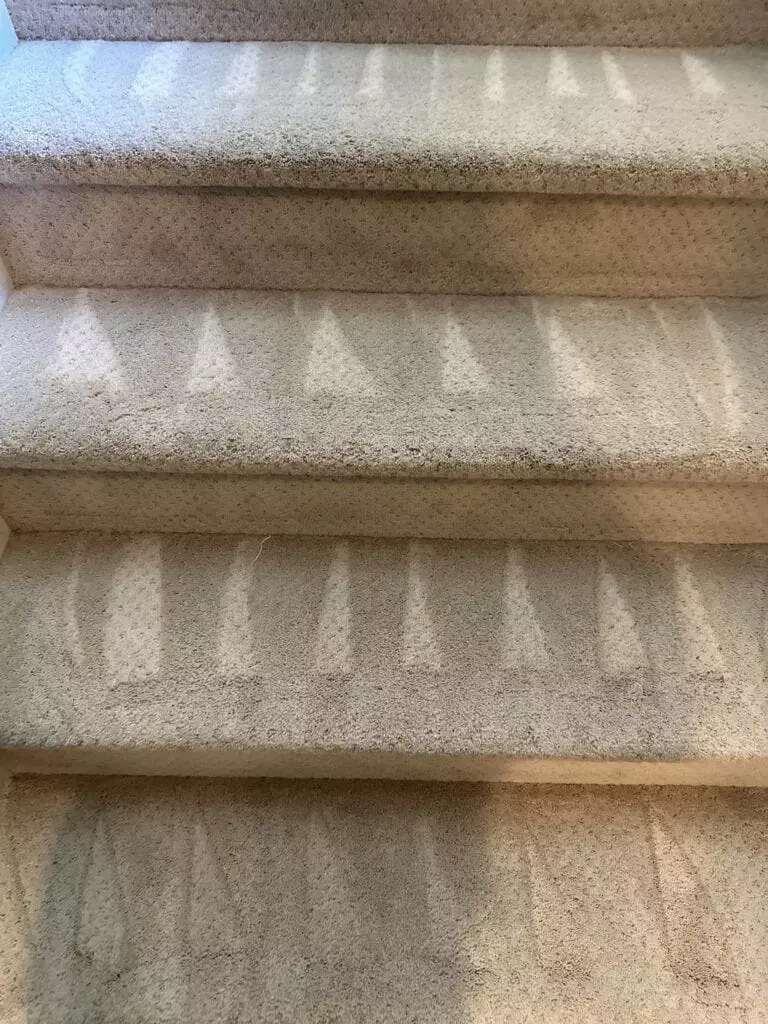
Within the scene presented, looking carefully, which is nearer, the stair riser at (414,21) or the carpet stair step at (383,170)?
the carpet stair step at (383,170)

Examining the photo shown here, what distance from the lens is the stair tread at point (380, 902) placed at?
799mm

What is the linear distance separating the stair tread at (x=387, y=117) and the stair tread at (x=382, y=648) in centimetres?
47

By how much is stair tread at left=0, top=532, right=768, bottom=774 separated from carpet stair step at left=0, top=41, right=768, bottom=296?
1.28 ft

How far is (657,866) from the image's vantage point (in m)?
0.88

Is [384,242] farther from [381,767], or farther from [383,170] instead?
[381,767]

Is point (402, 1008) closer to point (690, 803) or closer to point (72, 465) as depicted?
point (690, 803)

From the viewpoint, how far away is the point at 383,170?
33.8 inches

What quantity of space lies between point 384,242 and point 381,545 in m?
0.42

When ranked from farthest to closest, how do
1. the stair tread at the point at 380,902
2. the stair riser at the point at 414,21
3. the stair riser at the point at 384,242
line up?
1. the stair riser at the point at 414,21
2. the stair riser at the point at 384,242
3. the stair tread at the point at 380,902

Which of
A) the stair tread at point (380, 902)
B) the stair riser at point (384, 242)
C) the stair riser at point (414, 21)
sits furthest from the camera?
the stair riser at point (414, 21)

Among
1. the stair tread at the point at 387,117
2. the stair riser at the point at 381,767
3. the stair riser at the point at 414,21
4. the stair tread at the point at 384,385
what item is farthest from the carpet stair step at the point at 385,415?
the stair riser at the point at 414,21

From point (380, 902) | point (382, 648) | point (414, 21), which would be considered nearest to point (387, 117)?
point (414, 21)

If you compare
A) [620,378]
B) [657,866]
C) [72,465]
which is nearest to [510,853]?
[657,866]

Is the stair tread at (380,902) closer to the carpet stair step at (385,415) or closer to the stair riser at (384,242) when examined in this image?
the carpet stair step at (385,415)
